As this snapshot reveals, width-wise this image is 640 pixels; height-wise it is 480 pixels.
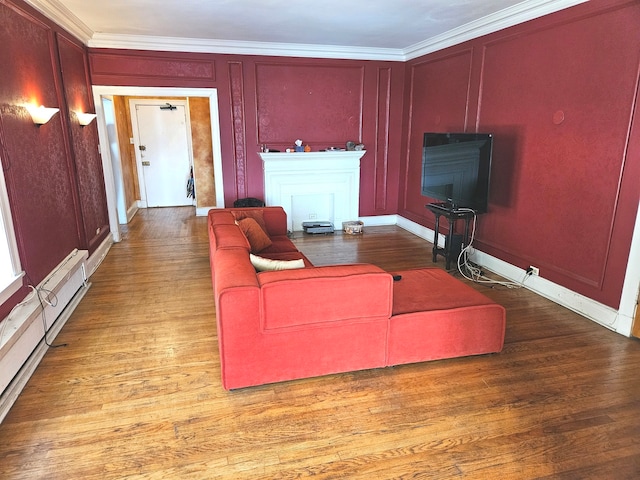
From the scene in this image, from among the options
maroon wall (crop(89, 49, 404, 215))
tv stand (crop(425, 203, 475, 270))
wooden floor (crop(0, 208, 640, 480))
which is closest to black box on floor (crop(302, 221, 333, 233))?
maroon wall (crop(89, 49, 404, 215))

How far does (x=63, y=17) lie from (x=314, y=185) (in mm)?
3548

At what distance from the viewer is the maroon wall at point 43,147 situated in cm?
296

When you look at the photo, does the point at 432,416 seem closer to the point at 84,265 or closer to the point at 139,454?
the point at 139,454

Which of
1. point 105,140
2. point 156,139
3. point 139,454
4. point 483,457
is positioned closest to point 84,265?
point 105,140

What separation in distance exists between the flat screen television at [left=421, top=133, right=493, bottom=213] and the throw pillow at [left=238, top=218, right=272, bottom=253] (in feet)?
6.72

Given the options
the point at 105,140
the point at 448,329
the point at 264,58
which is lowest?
the point at 448,329

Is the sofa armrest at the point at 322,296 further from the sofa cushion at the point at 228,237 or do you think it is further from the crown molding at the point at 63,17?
the crown molding at the point at 63,17

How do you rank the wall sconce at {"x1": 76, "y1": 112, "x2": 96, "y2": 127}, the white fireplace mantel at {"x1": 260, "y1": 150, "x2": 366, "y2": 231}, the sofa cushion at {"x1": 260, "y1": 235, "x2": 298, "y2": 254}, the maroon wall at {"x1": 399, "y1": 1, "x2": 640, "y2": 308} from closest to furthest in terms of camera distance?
the maroon wall at {"x1": 399, "y1": 1, "x2": 640, "y2": 308} < the sofa cushion at {"x1": 260, "y1": 235, "x2": 298, "y2": 254} < the wall sconce at {"x1": 76, "y1": 112, "x2": 96, "y2": 127} < the white fireplace mantel at {"x1": 260, "y1": 150, "x2": 366, "y2": 231}

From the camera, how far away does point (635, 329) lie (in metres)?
3.13

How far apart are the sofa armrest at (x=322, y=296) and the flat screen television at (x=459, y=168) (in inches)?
84.5

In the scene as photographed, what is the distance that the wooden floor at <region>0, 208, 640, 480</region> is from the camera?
1.98m

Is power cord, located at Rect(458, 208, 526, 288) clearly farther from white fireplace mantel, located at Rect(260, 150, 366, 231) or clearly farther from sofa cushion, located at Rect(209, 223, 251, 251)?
sofa cushion, located at Rect(209, 223, 251, 251)

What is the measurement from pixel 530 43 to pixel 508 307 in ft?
8.06

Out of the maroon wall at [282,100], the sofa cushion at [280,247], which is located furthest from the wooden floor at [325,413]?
the maroon wall at [282,100]
